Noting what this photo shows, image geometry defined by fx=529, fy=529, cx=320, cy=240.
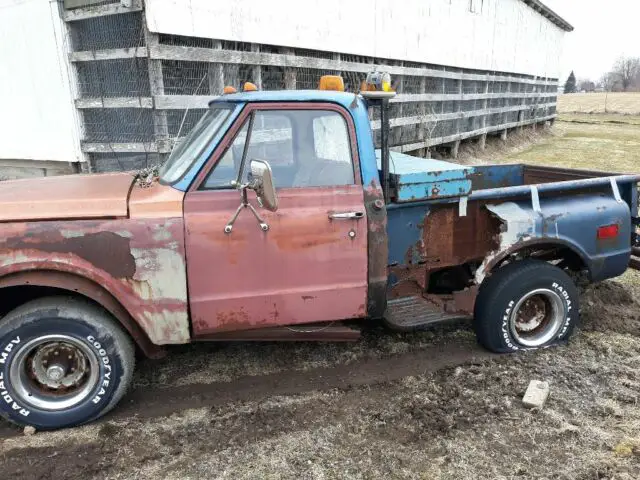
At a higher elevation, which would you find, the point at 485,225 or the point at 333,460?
the point at 485,225

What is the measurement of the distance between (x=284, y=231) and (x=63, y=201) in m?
1.41

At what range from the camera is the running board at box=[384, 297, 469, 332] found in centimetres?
411

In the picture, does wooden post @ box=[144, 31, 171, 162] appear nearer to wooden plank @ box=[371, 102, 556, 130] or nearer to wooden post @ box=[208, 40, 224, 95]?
wooden post @ box=[208, 40, 224, 95]

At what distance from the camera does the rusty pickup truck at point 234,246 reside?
3264mm

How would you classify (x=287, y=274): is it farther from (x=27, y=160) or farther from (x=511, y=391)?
(x=27, y=160)

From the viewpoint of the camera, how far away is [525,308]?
175 inches

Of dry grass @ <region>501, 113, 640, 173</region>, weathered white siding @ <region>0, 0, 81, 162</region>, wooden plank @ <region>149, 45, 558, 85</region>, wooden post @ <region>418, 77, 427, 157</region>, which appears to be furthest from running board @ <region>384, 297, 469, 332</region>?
dry grass @ <region>501, 113, 640, 173</region>

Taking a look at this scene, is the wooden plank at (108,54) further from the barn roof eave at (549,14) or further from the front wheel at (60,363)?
the barn roof eave at (549,14)

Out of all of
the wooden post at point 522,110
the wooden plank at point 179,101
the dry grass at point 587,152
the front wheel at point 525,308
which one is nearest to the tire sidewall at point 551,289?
the front wheel at point 525,308

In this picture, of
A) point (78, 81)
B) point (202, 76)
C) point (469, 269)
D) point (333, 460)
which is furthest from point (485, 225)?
point (78, 81)

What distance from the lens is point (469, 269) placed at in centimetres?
455

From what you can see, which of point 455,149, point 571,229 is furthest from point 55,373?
point 455,149

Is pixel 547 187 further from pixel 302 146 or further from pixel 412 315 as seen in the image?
pixel 302 146

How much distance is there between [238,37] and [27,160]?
4092 millimetres
